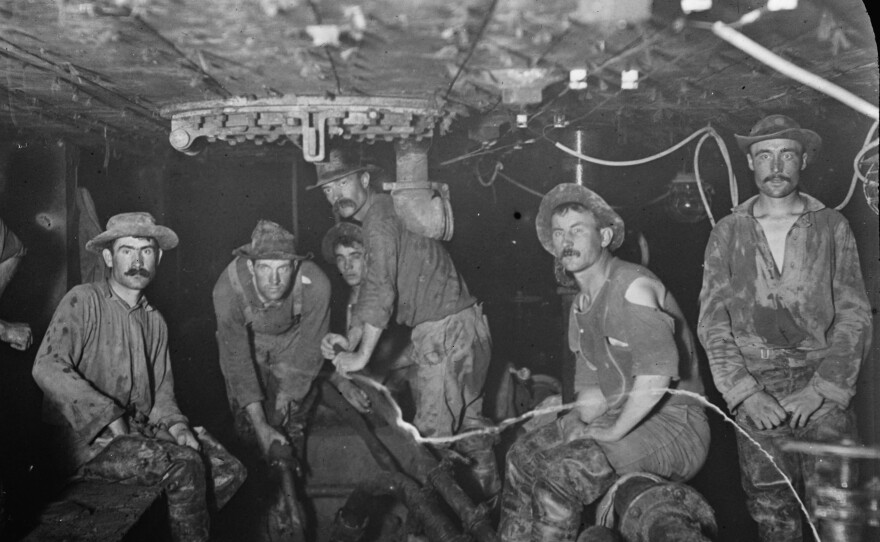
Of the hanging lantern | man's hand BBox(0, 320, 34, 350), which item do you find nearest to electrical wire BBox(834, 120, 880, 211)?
the hanging lantern

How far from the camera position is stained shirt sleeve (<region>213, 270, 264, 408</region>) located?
12.6 feet

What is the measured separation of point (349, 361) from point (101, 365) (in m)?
1.21

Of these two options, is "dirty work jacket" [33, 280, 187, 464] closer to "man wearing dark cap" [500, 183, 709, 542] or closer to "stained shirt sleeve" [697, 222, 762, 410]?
"man wearing dark cap" [500, 183, 709, 542]

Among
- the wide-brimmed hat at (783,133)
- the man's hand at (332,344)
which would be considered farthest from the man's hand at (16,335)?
the wide-brimmed hat at (783,133)

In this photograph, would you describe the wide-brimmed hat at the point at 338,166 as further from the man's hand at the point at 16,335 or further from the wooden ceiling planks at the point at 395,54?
the man's hand at the point at 16,335

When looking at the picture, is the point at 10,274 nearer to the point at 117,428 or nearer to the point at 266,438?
the point at 117,428

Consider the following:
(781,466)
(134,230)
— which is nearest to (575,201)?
(781,466)

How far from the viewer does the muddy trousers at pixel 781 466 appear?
3166 mm

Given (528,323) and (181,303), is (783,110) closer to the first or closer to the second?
(528,323)

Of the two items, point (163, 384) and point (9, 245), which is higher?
point (9, 245)

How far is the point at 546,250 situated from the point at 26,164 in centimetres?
268

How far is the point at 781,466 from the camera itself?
3229 millimetres

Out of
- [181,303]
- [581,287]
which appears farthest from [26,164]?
[581,287]

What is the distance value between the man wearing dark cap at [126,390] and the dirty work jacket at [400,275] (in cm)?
99
